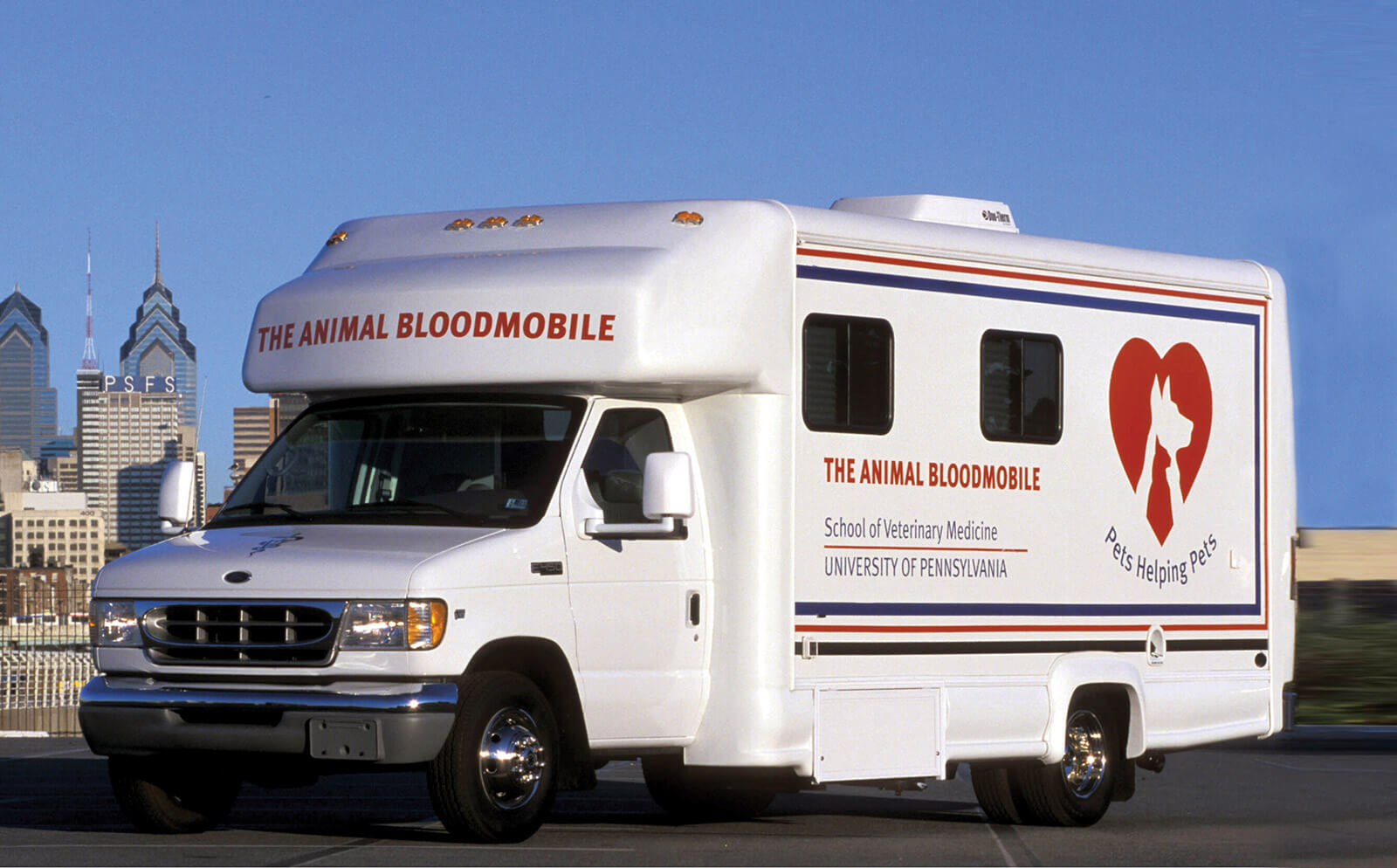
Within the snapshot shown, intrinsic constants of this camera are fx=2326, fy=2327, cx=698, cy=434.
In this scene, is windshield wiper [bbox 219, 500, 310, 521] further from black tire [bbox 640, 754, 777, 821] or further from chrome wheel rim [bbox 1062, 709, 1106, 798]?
chrome wheel rim [bbox 1062, 709, 1106, 798]

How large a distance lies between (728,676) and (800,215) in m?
2.37

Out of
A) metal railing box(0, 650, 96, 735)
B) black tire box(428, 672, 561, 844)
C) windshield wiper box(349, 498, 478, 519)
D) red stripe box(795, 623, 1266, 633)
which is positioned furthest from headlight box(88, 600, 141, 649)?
metal railing box(0, 650, 96, 735)

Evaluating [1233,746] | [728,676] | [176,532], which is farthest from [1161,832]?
[1233,746]

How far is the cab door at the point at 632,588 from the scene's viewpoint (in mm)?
11188

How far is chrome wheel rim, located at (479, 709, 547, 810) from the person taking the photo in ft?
35.4

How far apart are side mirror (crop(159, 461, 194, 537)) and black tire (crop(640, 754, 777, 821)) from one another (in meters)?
3.04

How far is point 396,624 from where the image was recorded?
34.1 feet

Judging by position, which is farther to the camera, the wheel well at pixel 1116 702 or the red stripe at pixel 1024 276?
the wheel well at pixel 1116 702

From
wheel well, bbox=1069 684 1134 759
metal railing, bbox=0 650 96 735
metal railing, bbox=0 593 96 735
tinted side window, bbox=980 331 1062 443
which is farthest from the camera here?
metal railing, bbox=0 593 96 735

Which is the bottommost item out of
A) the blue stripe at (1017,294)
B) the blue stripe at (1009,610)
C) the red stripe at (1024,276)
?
the blue stripe at (1009,610)

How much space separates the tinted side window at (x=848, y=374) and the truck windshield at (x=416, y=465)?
1312 millimetres

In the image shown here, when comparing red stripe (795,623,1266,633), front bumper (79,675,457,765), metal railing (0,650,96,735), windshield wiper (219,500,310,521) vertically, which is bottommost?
metal railing (0,650,96,735)

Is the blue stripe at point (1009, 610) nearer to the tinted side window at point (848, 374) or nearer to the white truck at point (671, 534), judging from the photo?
the white truck at point (671, 534)

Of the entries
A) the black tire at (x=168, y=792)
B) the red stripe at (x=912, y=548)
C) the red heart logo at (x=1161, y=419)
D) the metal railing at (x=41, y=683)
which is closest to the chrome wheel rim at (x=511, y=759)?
the black tire at (x=168, y=792)
